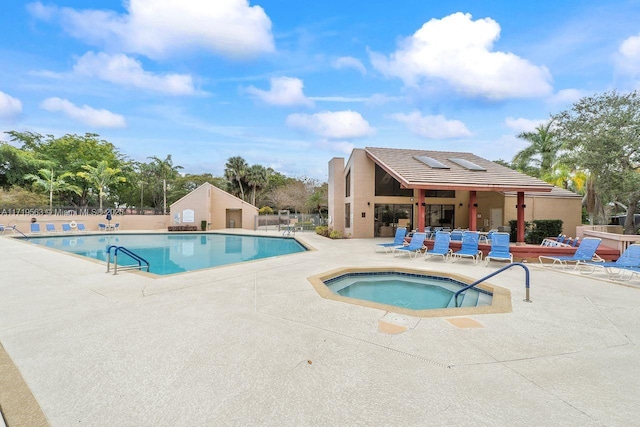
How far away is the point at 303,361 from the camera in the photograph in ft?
11.5

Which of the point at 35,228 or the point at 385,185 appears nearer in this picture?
the point at 385,185

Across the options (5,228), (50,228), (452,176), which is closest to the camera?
(452,176)

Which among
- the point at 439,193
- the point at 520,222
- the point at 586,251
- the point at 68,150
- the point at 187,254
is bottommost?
the point at 187,254

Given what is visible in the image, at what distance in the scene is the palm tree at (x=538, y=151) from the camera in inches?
1164

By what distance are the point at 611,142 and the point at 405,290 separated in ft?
44.8

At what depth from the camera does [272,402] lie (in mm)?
2742

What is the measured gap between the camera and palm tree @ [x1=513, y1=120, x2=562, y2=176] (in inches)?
1164

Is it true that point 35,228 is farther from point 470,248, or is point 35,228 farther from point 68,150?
point 470,248

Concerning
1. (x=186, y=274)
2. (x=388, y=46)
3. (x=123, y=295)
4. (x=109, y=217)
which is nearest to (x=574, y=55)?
(x=388, y=46)

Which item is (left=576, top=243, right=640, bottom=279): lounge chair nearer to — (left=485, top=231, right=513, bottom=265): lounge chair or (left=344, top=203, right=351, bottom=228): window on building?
(left=485, top=231, right=513, bottom=265): lounge chair

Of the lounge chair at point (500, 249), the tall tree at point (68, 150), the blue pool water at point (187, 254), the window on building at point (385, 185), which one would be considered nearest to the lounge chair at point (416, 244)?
the lounge chair at point (500, 249)

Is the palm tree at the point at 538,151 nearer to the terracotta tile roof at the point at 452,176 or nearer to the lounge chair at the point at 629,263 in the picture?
the terracotta tile roof at the point at 452,176

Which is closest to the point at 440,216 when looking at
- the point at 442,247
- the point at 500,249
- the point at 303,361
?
the point at 442,247

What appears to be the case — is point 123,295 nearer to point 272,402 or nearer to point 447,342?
point 272,402
